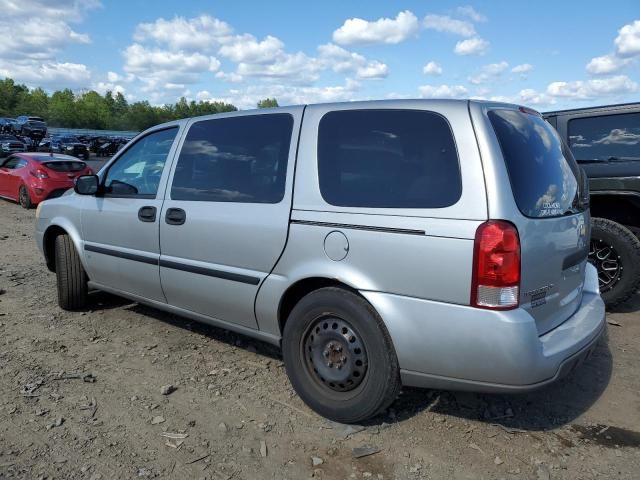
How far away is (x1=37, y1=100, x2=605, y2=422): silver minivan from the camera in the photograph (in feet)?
8.45

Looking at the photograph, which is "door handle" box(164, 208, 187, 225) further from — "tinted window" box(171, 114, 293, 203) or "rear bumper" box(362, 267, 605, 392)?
"rear bumper" box(362, 267, 605, 392)

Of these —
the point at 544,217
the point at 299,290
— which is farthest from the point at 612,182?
the point at 299,290

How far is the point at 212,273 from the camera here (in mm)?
3617

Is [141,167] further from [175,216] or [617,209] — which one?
[617,209]

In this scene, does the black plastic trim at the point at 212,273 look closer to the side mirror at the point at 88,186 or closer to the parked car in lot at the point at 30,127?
the side mirror at the point at 88,186

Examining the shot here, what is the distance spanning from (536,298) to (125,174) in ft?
11.1

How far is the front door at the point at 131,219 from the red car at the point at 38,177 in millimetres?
9656

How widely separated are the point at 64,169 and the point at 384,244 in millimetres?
12998

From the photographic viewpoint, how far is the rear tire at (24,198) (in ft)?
43.4

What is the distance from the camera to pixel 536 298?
2680 mm

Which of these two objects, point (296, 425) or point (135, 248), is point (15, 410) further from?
point (296, 425)

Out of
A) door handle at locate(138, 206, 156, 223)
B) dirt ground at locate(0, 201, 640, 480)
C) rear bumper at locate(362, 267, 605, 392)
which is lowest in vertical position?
dirt ground at locate(0, 201, 640, 480)

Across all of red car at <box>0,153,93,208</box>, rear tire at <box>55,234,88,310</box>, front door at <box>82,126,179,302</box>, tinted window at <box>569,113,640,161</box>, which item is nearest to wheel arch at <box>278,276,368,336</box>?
front door at <box>82,126,179,302</box>

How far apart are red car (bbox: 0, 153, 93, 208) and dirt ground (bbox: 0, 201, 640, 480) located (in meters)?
9.91
